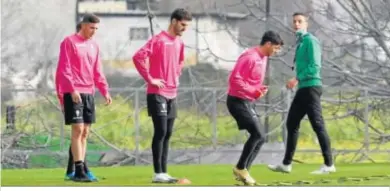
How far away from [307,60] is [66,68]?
7.33 feet

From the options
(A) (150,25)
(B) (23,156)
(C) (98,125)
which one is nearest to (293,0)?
(A) (150,25)

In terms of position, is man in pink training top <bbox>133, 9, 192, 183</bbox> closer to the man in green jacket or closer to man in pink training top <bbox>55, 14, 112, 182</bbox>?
man in pink training top <bbox>55, 14, 112, 182</bbox>

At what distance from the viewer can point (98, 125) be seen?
623 inches

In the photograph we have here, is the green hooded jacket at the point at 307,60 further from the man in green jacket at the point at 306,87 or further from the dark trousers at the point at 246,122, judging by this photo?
the dark trousers at the point at 246,122

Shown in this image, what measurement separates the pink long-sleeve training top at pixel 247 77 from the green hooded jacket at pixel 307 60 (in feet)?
2.44

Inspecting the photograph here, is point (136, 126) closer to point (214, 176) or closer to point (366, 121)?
point (366, 121)

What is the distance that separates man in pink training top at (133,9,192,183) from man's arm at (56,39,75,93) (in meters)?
0.57

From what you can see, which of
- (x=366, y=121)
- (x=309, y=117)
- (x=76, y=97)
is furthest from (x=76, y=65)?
(x=366, y=121)

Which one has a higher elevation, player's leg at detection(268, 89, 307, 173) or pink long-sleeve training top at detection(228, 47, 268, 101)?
pink long-sleeve training top at detection(228, 47, 268, 101)

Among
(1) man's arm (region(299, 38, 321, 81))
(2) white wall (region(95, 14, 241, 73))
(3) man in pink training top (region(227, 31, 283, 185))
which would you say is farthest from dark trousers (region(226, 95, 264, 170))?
(2) white wall (region(95, 14, 241, 73))

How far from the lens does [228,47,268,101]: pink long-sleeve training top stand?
959cm

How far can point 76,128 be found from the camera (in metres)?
9.75

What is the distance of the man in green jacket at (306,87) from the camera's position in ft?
33.8

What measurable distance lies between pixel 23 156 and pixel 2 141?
590 mm
